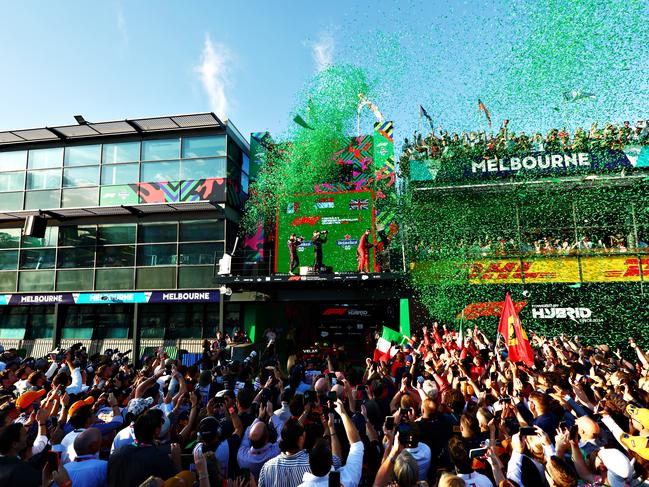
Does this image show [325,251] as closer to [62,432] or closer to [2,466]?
[62,432]

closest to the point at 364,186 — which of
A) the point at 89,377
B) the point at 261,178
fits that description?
the point at 261,178

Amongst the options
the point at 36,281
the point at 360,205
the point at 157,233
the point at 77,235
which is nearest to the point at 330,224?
the point at 360,205

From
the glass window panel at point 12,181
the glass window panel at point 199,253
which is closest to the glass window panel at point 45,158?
the glass window panel at point 12,181

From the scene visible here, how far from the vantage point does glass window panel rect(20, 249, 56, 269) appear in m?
20.3

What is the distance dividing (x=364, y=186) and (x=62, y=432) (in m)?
16.3

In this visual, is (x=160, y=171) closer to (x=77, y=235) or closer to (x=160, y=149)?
(x=160, y=149)

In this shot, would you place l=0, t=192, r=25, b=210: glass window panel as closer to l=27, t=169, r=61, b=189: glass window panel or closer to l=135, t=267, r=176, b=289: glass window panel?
→ l=27, t=169, r=61, b=189: glass window panel

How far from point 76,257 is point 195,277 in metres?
6.01

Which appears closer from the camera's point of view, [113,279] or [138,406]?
[138,406]

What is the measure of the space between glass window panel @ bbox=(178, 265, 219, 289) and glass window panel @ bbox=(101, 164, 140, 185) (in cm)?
491

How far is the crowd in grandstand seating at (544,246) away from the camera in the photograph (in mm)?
15977

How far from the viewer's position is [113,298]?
19125 millimetres

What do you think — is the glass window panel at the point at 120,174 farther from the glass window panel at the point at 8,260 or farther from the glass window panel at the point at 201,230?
the glass window panel at the point at 8,260

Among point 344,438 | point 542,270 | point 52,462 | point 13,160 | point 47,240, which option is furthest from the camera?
point 13,160
